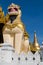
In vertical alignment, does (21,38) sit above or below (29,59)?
above

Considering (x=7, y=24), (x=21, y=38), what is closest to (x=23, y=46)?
(x=21, y=38)

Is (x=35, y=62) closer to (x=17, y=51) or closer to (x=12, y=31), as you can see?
(x=17, y=51)

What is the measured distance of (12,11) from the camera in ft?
71.5

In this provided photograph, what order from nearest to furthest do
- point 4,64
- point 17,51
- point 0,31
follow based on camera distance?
point 4,64
point 17,51
point 0,31

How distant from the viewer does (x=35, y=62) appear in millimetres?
18859

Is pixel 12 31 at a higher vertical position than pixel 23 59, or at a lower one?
higher

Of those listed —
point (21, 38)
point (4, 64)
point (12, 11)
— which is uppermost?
point (12, 11)

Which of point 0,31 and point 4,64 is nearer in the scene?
point 4,64

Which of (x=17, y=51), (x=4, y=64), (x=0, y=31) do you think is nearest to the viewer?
(x=4, y=64)

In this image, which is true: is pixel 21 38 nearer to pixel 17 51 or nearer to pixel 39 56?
pixel 17 51

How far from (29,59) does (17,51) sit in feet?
Result: 5.93

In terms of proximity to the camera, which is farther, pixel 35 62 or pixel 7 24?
pixel 7 24

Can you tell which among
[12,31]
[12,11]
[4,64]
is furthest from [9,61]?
[12,11]

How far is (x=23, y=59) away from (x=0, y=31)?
12.8ft
